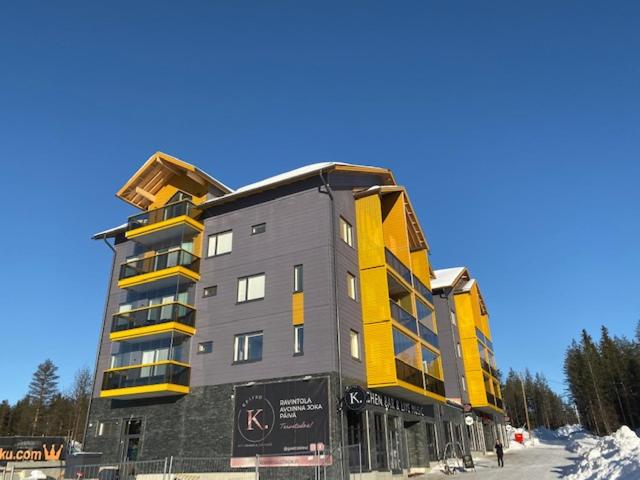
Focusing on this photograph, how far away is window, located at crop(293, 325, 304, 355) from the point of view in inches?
926

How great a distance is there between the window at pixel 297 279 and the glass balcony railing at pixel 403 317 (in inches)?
213

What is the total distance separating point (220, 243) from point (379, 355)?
1136 cm

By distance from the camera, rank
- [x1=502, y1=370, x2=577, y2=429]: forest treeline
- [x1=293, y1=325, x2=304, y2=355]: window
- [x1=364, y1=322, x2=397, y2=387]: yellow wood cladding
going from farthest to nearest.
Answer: [x1=502, y1=370, x2=577, y2=429]: forest treeline → [x1=364, y1=322, x2=397, y2=387]: yellow wood cladding → [x1=293, y1=325, x2=304, y2=355]: window

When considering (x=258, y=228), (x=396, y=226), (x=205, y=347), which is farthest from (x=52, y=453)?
(x=396, y=226)

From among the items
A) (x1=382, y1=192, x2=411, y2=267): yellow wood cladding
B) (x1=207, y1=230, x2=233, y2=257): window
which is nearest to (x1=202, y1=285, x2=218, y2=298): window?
(x1=207, y1=230, x2=233, y2=257): window

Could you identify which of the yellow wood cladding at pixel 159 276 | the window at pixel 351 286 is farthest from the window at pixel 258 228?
the window at pixel 351 286

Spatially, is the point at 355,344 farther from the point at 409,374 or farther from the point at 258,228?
the point at 258,228

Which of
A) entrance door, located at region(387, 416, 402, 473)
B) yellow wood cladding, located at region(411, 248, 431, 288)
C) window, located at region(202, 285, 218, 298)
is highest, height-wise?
yellow wood cladding, located at region(411, 248, 431, 288)

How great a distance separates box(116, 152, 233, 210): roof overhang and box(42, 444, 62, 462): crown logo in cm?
1573

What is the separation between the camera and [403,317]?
28719mm

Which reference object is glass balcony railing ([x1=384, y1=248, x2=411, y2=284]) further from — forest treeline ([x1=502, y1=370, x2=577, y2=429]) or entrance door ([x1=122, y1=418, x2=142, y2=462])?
forest treeline ([x1=502, y1=370, x2=577, y2=429])

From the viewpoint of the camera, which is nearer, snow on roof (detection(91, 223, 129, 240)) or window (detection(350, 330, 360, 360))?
window (detection(350, 330, 360, 360))

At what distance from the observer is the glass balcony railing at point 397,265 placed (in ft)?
92.6

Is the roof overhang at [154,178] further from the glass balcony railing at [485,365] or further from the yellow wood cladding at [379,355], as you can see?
the glass balcony railing at [485,365]
